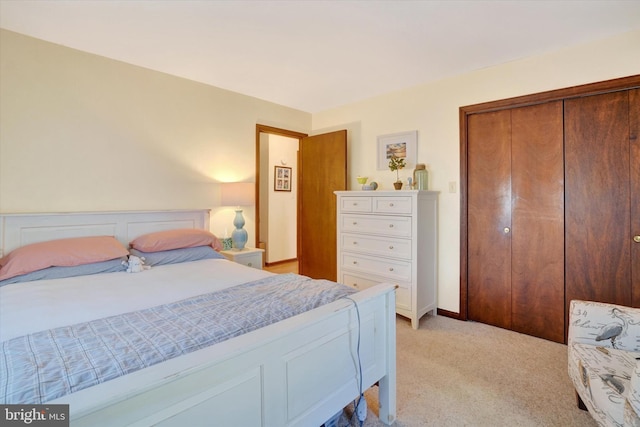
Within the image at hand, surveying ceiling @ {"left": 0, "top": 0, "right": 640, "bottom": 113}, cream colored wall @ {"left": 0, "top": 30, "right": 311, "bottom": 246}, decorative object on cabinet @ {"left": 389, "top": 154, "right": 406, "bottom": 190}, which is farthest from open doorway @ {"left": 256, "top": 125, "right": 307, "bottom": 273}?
ceiling @ {"left": 0, "top": 0, "right": 640, "bottom": 113}

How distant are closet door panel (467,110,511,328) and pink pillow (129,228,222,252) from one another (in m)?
2.46

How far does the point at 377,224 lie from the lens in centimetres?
296

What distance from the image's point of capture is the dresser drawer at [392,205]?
8.92ft

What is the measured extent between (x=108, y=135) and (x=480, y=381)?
336 cm

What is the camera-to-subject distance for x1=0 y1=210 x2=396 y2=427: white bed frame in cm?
73

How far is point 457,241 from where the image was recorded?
2.91m

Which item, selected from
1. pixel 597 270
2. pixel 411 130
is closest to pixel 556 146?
pixel 597 270

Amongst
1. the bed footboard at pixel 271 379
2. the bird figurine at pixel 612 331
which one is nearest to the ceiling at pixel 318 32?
the bed footboard at pixel 271 379

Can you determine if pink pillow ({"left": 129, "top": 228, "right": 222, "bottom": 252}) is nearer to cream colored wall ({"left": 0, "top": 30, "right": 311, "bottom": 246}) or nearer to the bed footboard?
cream colored wall ({"left": 0, "top": 30, "right": 311, "bottom": 246})

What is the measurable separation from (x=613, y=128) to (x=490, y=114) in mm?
844

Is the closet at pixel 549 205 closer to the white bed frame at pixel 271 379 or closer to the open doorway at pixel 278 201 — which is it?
the white bed frame at pixel 271 379

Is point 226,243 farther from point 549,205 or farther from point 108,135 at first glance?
point 549,205

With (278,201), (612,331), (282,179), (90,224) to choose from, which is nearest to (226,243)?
(90,224)

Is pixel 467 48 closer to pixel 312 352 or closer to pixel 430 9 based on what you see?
pixel 430 9
